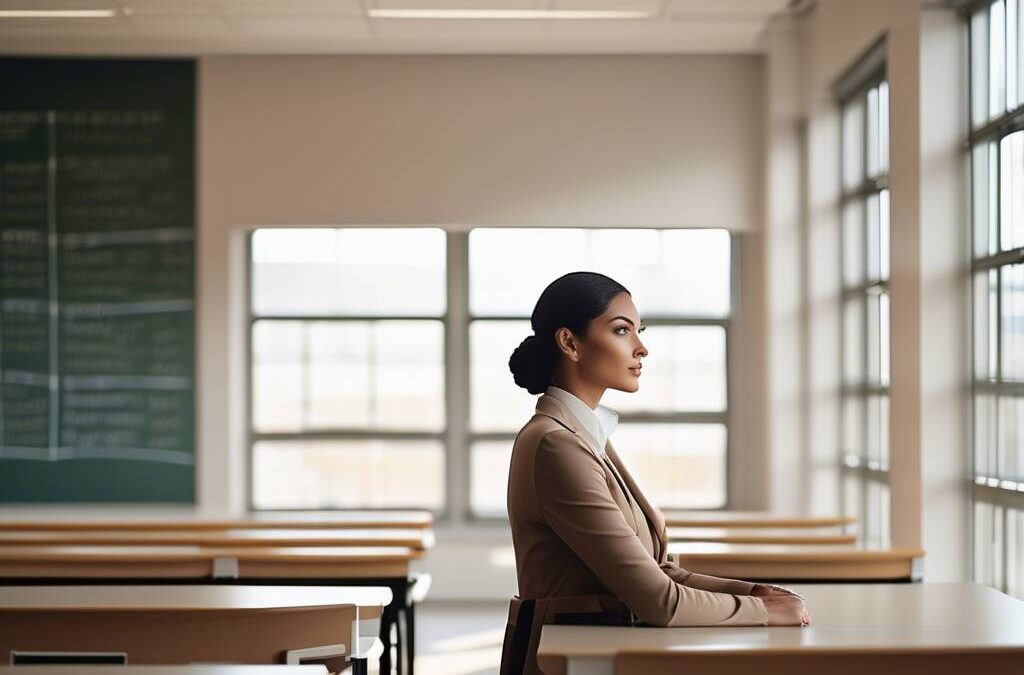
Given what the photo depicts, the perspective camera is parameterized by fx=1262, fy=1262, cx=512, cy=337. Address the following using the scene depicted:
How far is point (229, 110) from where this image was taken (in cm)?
786

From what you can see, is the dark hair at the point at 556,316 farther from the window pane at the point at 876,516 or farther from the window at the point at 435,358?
the window at the point at 435,358

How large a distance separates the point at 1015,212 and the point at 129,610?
339 centimetres

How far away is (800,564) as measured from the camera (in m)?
4.66

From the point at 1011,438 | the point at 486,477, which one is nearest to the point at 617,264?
the point at 486,477

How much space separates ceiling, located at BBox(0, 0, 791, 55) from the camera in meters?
6.70

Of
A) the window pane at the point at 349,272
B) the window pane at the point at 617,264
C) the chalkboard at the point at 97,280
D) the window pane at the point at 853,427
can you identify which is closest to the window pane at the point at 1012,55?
the window pane at the point at 853,427

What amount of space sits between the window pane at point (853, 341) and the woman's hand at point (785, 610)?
4380 millimetres

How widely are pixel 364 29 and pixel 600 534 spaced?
5439 millimetres

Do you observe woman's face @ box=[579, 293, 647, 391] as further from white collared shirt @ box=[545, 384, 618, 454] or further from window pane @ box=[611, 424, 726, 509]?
window pane @ box=[611, 424, 726, 509]

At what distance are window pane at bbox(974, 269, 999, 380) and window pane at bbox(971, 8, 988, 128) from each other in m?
0.63

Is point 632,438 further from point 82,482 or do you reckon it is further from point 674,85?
point 82,482

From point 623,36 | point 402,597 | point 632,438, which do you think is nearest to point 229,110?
point 623,36

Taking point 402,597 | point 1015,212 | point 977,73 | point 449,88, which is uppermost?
point 449,88

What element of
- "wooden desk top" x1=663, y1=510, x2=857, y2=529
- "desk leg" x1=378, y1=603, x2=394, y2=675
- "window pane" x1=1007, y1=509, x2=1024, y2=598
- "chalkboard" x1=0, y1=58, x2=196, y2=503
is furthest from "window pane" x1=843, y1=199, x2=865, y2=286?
"chalkboard" x1=0, y1=58, x2=196, y2=503
